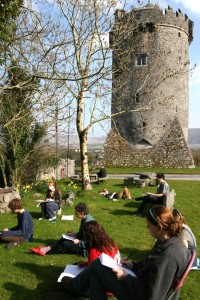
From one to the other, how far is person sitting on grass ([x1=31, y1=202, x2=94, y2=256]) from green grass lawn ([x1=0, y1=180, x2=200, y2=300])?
0.39ft

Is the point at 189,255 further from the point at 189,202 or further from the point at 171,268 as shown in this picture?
the point at 189,202

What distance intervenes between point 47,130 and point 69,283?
14702mm

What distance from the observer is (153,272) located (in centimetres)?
356

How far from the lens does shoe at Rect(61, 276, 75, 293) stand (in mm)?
4867

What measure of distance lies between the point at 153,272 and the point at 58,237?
5.08m

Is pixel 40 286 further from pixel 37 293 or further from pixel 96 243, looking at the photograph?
pixel 96 243

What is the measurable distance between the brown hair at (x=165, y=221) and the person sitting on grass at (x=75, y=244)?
2914 millimetres

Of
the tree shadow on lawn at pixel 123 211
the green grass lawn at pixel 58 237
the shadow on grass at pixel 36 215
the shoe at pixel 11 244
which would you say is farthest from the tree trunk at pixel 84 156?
the shoe at pixel 11 244

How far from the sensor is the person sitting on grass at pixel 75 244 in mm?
6668

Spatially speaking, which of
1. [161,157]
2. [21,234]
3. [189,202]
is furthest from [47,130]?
→ [161,157]

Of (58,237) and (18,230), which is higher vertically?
(18,230)

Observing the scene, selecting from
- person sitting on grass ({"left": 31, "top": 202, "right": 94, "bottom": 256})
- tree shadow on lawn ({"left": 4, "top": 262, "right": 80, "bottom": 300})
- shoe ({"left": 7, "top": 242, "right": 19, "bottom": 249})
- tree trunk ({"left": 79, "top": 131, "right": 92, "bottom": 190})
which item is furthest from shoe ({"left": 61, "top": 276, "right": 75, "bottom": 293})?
tree trunk ({"left": 79, "top": 131, "right": 92, "bottom": 190})

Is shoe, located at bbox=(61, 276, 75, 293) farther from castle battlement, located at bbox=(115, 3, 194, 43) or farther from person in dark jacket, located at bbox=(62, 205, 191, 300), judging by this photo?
castle battlement, located at bbox=(115, 3, 194, 43)

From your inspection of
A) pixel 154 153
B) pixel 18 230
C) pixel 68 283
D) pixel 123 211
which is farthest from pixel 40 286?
pixel 154 153
